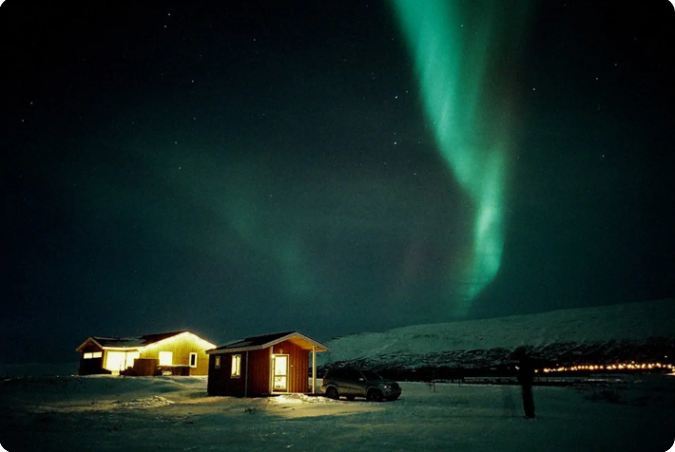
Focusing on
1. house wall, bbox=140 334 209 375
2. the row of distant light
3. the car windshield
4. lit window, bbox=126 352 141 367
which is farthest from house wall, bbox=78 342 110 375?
the row of distant light

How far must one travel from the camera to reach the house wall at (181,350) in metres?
46.0

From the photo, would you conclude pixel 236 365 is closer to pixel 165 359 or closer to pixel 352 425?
pixel 352 425

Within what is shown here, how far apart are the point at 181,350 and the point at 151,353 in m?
2.81

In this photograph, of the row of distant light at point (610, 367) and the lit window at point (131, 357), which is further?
the lit window at point (131, 357)

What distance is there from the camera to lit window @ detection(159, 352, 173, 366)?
46.2 meters

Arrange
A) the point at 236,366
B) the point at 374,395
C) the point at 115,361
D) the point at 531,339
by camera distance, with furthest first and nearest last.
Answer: the point at 531,339
the point at 115,361
the point at 236,366
the point at 374,395

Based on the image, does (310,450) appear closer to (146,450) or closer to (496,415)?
(146,450)

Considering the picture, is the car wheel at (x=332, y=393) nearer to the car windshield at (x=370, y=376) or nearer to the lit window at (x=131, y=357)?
the car windshield at (x=370, y=376)

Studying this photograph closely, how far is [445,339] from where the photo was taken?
98.3 m

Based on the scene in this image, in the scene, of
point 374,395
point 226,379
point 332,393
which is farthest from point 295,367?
point 374,395

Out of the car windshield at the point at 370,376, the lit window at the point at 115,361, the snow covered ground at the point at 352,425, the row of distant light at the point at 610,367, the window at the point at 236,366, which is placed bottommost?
the snow covered ground at the point at 352,425

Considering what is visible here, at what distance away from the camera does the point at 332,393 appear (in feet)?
85.2

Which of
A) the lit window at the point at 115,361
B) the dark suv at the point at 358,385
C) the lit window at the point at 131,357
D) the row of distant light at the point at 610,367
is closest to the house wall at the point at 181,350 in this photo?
the lit window at the point at 131,357

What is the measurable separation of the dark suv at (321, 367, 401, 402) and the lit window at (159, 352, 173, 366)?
25466mm
